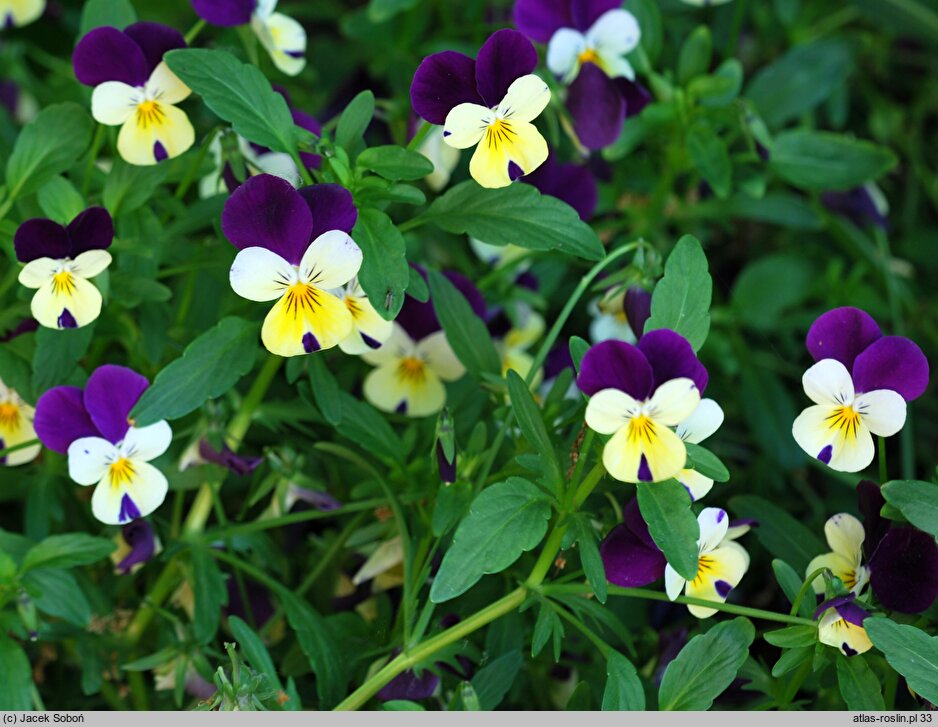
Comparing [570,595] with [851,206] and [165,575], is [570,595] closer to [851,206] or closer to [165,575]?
[165,575]

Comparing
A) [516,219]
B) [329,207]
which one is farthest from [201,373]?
[516,219]

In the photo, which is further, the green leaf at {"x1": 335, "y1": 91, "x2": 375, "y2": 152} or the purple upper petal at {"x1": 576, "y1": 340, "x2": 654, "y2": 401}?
the green leaf at {"x1": 335, "y1": 91, "x2": 375, "y2": 152}

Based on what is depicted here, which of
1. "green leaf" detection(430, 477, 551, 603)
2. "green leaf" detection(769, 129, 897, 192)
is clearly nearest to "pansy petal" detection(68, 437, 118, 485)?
"green leaf" detection(430, 477, 551, 603)

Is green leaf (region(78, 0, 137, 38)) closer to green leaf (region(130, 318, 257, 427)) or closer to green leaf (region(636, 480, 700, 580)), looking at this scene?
green leaf (region(130, 318, 257, 427))

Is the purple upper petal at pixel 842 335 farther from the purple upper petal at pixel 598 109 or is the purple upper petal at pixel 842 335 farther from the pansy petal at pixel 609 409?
the purple upper petal at pixel 598 109

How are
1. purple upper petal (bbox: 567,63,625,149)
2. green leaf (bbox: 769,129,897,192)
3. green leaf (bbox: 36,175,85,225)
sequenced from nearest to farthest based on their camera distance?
1. green leaf (bbox: 36,175,85,225)
2. purple upper petal (bbox: 567,63,625,149)
3. green leaf (bbox: 769,129,897,192)

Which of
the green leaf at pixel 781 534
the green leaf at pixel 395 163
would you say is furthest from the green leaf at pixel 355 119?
Result: the green leaf at pixel 781 534
